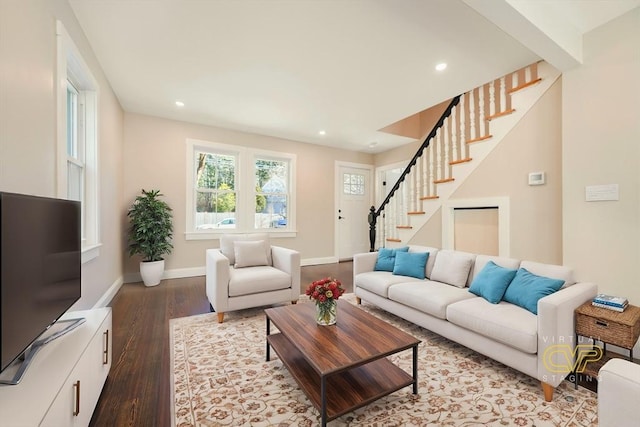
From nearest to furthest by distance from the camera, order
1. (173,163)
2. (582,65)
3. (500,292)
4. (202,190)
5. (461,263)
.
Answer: (500,292)
(582,65)
(461,263)
(173,163)
(202,190)

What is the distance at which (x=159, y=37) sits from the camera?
2506mm

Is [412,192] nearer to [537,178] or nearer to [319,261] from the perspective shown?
[537,178]

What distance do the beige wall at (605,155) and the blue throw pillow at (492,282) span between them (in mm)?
812

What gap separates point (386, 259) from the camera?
10.6ft

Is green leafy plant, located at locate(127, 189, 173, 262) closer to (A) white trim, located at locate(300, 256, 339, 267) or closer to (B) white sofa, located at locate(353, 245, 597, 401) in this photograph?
(A) white trim, located at locate(300, 256, 339, 267)

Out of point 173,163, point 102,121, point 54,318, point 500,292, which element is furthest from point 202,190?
point 500,292

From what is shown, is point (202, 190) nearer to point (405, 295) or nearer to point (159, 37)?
point (159, 37)

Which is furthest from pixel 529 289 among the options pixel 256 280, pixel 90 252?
pixel 90 252

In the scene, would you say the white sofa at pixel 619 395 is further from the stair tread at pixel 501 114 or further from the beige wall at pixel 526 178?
the stair tread at pixel 501 114

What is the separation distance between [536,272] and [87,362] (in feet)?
9.68

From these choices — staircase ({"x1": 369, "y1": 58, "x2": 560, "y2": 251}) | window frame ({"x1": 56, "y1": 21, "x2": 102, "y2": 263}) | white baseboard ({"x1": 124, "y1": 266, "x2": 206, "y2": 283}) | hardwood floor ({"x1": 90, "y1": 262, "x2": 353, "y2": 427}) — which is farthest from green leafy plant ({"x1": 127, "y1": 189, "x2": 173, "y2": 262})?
staircase ({"x1": 369, "y1": 58, "x2": 560, "y2": 251})

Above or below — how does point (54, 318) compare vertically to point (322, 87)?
below

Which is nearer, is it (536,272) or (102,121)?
(536,272)

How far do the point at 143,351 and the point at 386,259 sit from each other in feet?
8.22
